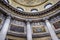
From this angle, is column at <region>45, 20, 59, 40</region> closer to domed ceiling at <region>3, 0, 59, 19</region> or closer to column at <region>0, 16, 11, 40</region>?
domed ceiling at <region>3, 0, 59, 19</region>

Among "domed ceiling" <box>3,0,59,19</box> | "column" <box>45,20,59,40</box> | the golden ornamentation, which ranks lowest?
"column" <box>45,20,59,40</box>

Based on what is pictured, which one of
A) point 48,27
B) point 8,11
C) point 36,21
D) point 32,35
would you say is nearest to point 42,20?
point 36,21

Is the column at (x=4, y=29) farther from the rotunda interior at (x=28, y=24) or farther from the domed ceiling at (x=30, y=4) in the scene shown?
the domed ceiling at (x=30, y=4)

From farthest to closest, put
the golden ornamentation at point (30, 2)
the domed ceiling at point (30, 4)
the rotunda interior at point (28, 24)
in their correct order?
the golden ornamentation at point (30, 2), the domed ceiling at point (30, 4), the rotunda interior at point (28, 24)

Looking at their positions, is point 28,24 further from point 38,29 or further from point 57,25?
point 57,25

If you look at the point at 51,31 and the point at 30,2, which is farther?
the point at 30,2

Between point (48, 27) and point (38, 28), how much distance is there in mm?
1613

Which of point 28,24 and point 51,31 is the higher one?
point 28,24

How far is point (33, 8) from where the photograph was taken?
22094mm

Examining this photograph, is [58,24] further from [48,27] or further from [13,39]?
[13,39]

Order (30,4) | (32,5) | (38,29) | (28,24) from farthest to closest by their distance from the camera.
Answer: (30,4) → (32,5) → (28,24) → (38,29)

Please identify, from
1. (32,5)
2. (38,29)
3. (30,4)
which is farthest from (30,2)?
(38,29)

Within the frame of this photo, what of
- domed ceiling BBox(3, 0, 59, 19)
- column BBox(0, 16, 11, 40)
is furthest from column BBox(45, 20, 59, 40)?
column BBox(0, 16, 11, 40)

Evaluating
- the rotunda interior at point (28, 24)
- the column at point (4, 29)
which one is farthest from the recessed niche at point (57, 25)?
the column at point (4, 29)
